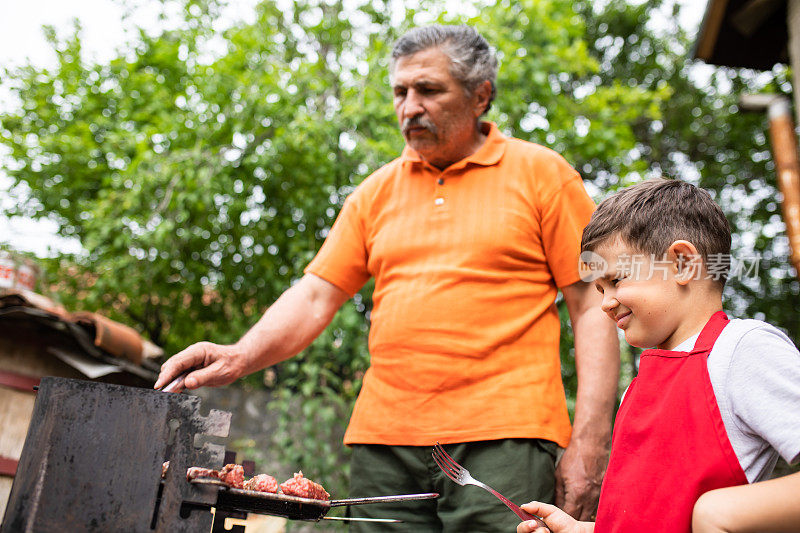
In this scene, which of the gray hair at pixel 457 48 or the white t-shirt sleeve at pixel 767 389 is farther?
the gray hair at pixel 457 48

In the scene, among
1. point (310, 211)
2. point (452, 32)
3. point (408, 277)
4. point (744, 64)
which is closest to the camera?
point (408, 277)

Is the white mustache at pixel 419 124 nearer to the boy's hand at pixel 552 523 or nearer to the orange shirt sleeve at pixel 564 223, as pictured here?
the orange shirt sleeve at pixel 564 223

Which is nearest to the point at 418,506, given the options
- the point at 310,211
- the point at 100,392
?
the point at 100,392

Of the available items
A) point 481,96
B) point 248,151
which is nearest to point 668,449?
point 481,96

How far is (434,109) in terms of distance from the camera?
2240 mm

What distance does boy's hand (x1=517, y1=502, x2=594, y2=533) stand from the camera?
1.40 metres

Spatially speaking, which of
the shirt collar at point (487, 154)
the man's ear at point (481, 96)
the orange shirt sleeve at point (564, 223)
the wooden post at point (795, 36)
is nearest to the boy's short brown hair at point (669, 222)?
the orange shirt sleeve at point (564, 223)

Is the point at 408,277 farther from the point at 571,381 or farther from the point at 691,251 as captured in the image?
the point at 571,381

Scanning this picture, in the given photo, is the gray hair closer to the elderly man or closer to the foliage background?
the elderly man

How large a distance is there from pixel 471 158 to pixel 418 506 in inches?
43.7

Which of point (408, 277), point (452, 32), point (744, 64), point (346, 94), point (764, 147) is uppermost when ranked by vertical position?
point (764, 147)

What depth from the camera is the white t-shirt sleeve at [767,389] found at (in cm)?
103

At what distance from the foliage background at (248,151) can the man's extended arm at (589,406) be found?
6.01 feet

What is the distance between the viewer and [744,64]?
4.97 m
